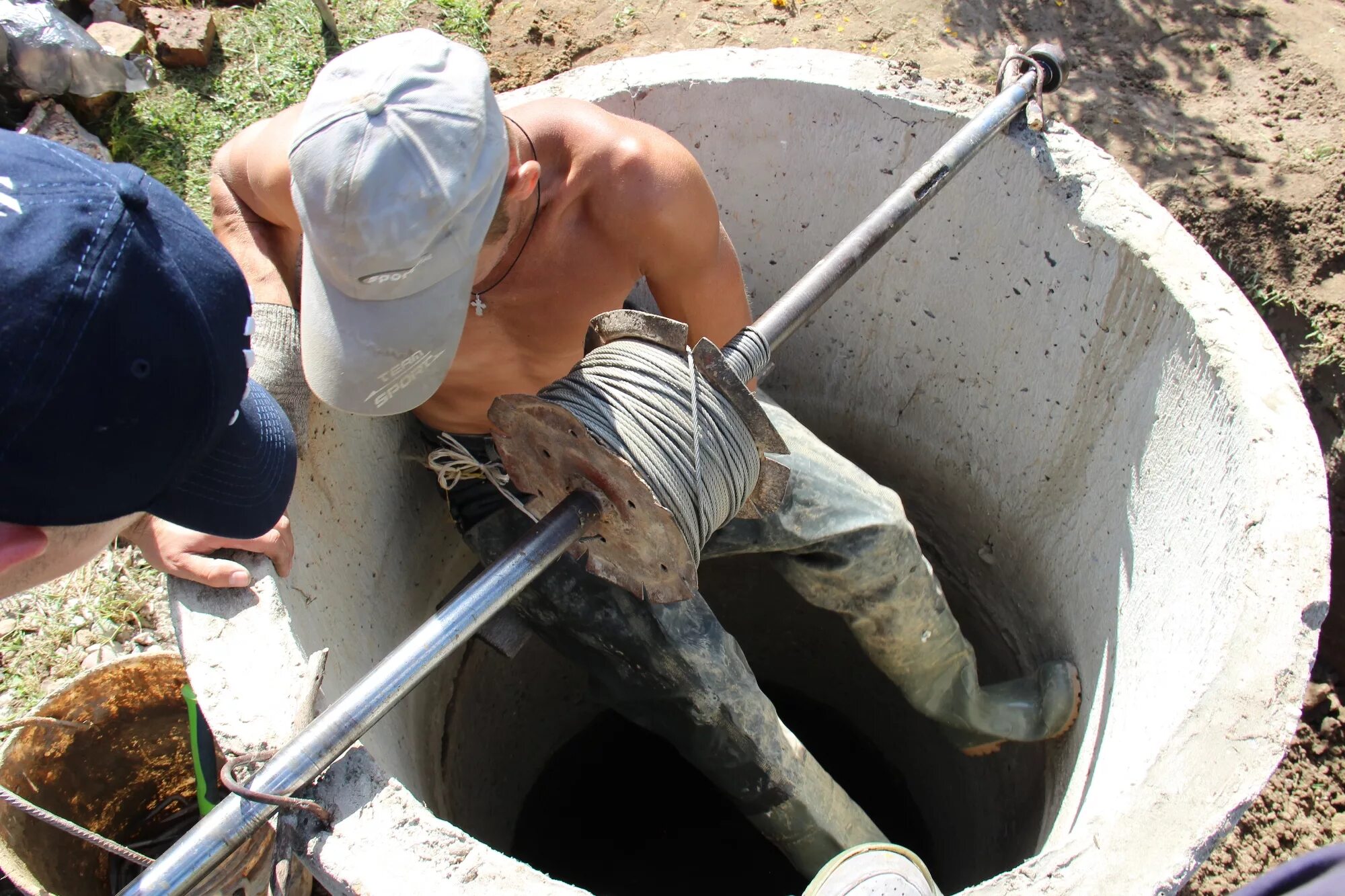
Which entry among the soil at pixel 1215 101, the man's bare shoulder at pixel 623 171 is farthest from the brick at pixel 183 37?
the man's bare shoulder at pixel 623 171

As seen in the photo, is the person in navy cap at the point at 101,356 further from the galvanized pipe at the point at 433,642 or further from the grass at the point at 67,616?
the grass at the point at 67,616

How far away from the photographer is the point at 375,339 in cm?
167

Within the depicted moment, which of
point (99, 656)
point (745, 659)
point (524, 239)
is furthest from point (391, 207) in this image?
point (99, 656)

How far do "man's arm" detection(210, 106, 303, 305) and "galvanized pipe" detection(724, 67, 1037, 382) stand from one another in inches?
40.3

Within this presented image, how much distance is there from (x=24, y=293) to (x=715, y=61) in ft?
6.22

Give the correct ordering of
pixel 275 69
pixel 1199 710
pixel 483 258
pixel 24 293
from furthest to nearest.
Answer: pixel 275 69, pixel 483 258, pixel 1199 710, pixel 24 293

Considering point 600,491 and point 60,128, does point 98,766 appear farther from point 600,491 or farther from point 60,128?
point 60,128

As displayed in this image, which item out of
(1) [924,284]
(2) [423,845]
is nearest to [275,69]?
(1) [924,284]

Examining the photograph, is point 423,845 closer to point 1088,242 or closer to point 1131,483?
point 1131,483

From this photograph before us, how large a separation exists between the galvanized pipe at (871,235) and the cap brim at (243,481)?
2.63 ft

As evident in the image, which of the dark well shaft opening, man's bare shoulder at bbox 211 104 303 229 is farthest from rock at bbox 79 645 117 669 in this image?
man's bare shoulder at bbox 211 104 303 229

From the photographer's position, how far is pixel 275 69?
3.90 meters

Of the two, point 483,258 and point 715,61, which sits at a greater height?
point 715,61

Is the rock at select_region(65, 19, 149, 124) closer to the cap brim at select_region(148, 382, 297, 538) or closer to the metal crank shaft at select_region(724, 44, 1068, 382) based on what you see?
the cap brim at select_region(148, 382, 297, 538)
